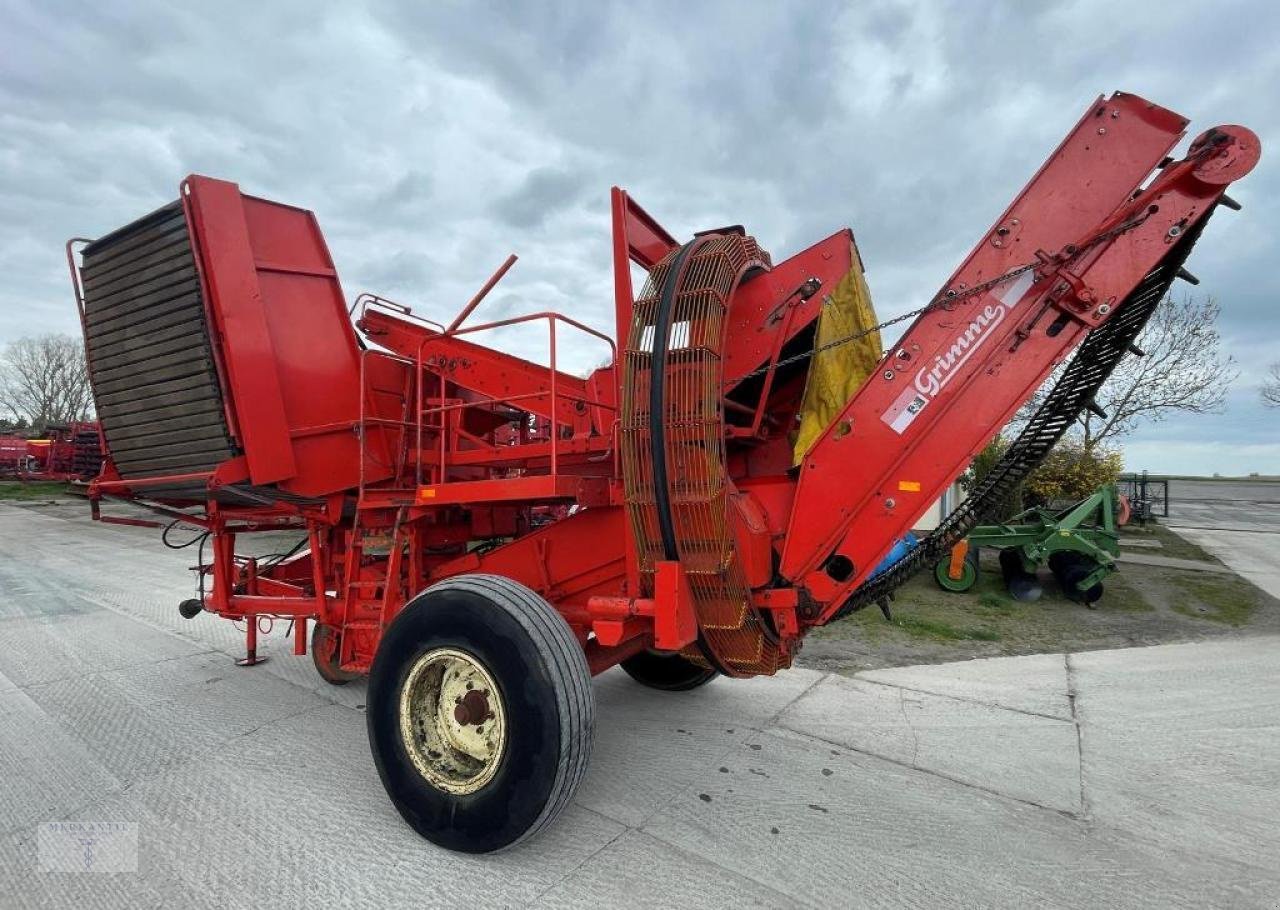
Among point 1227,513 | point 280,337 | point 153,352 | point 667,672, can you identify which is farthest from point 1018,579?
point 1227,513

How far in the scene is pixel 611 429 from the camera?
11.9 ft

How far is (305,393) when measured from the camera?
3.95 meters

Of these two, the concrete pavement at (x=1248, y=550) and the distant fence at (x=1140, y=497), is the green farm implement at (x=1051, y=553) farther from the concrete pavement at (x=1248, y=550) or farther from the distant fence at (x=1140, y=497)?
the distant fence at (x=1140, y=497)

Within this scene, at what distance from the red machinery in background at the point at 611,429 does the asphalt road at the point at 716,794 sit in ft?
1.43

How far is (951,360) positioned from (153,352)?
4.21 metres

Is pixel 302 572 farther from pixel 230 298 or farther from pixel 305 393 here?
pixel 230 298

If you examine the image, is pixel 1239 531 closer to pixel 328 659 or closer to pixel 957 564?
pixel 957 564

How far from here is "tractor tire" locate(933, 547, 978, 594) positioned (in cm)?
933

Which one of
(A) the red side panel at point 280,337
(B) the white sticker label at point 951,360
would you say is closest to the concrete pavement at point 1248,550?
(B) the white sticker label at point 951,360

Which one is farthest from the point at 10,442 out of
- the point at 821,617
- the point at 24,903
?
the point at 821,617

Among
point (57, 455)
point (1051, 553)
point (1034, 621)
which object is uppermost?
point (57, 455)

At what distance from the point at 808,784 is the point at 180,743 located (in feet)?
11.6

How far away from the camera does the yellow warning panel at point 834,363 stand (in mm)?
3408

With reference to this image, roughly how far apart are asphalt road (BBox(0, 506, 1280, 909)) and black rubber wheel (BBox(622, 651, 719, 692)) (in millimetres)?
111
